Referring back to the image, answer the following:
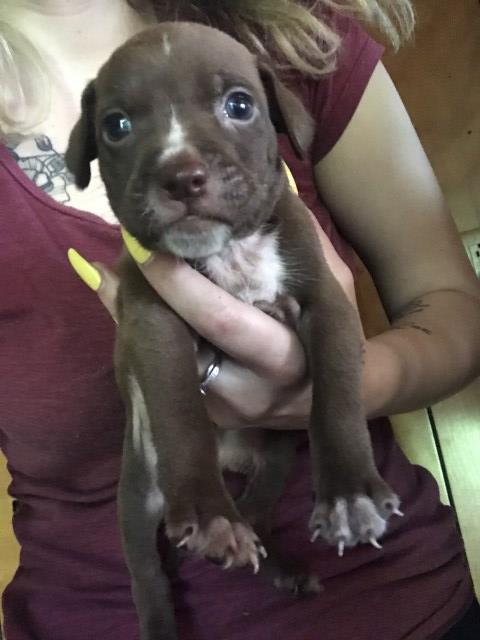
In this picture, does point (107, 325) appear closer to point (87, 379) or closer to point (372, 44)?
point (87, 379)

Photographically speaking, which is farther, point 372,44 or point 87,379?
point 372,44

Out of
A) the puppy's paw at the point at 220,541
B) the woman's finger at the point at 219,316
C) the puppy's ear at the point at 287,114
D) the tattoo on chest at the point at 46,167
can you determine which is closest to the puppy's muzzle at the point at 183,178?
the woman's finger at the point at 219,316

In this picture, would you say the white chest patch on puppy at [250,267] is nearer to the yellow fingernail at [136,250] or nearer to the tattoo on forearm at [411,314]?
the yellow fingernail at [136,250]

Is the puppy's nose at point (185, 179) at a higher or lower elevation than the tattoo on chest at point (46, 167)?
higher

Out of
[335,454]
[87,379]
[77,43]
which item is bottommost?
[87,379]

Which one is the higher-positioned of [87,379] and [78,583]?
[87,379]

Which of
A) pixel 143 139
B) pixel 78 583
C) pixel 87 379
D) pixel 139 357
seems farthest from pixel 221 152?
pixel 78 583
